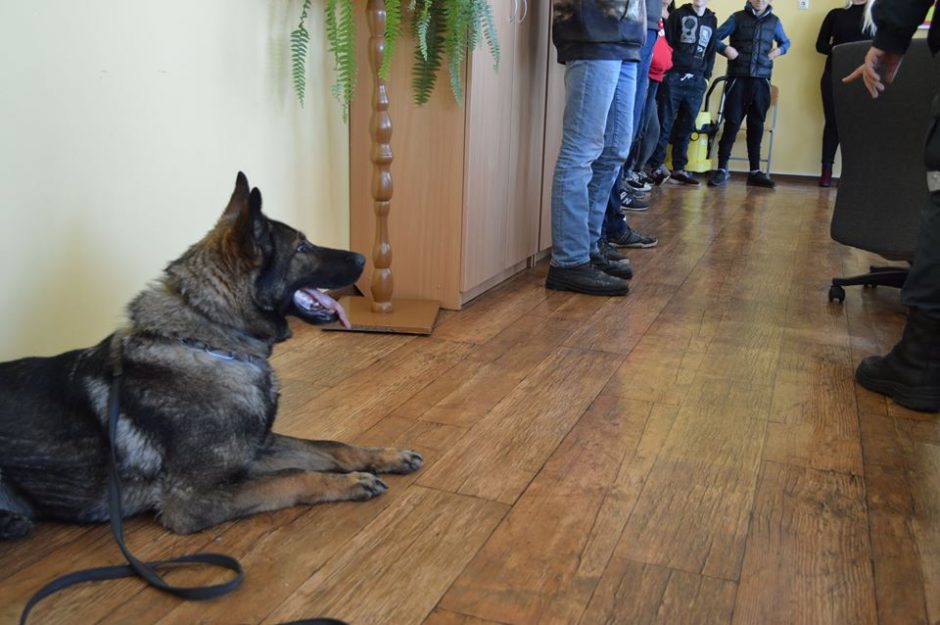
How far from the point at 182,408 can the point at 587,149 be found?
2.23m

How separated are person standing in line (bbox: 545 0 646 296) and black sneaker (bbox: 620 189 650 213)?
7.50 feet

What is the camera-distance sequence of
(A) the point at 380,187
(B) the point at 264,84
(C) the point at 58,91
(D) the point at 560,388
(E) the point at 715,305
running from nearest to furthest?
(C) the point at 58,91 < (D) the point at 560,388 < (B) the point at 264,84 < (A) the point at 380,187 < (E) the point at 715,305

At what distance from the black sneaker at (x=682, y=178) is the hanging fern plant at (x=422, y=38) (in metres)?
5.53

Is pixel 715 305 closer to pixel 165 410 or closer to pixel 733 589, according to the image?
pixel 733 589

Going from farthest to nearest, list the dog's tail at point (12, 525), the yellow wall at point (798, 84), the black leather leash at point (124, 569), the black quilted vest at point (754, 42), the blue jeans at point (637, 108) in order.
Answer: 1. the yellow wall at point (798, 84)
2. the black quilted vest at point (754, 42)
3. the blue jeans at point (637, 108)
4. the dog's tail at point (12, 525)
5. the black leather leash at point (124, 569)

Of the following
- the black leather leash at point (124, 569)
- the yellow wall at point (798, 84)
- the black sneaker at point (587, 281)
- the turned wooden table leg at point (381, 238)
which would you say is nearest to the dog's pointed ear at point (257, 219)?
the black leather leash at point (124, 569)

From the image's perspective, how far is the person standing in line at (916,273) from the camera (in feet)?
7.14

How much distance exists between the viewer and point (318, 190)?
303cm

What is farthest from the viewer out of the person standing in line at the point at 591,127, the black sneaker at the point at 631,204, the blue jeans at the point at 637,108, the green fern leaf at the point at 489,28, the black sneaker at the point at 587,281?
the black sneaker at the point at 631,204

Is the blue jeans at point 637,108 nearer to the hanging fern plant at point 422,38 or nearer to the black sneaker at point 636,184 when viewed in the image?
the hanging fern plant at point 422,38

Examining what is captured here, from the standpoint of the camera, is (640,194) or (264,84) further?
(640,194)

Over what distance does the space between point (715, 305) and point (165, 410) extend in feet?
8.16

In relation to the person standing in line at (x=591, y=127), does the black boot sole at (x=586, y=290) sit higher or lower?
lower

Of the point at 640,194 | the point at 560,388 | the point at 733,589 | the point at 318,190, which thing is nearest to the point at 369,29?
the point at 318,190
